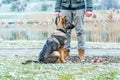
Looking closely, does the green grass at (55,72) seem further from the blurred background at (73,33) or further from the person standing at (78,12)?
the blurred background at (73,33)

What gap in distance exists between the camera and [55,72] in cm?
822

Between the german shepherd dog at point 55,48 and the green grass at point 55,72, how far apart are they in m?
0.34

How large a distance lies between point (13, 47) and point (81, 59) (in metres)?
4.07

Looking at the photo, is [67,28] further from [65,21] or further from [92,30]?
[92,30]

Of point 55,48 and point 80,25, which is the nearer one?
point 55,48

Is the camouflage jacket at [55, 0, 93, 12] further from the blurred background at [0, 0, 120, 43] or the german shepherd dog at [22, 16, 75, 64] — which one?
the blurred background at [0, 0, 120, 43]

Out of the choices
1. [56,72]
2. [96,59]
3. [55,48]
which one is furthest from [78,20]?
[56,72]

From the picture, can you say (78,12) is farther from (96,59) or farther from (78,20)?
(96,59)

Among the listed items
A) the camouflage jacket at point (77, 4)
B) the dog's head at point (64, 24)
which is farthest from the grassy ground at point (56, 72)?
the camouflage jacket at point (77, 4)

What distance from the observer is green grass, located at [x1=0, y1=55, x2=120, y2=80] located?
24.8 feet

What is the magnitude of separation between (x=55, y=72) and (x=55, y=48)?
71.8 inches

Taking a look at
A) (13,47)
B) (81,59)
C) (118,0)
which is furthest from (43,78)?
(118,0)

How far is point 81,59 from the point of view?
35.6 feet

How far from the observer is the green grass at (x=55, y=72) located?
24.8 ft
